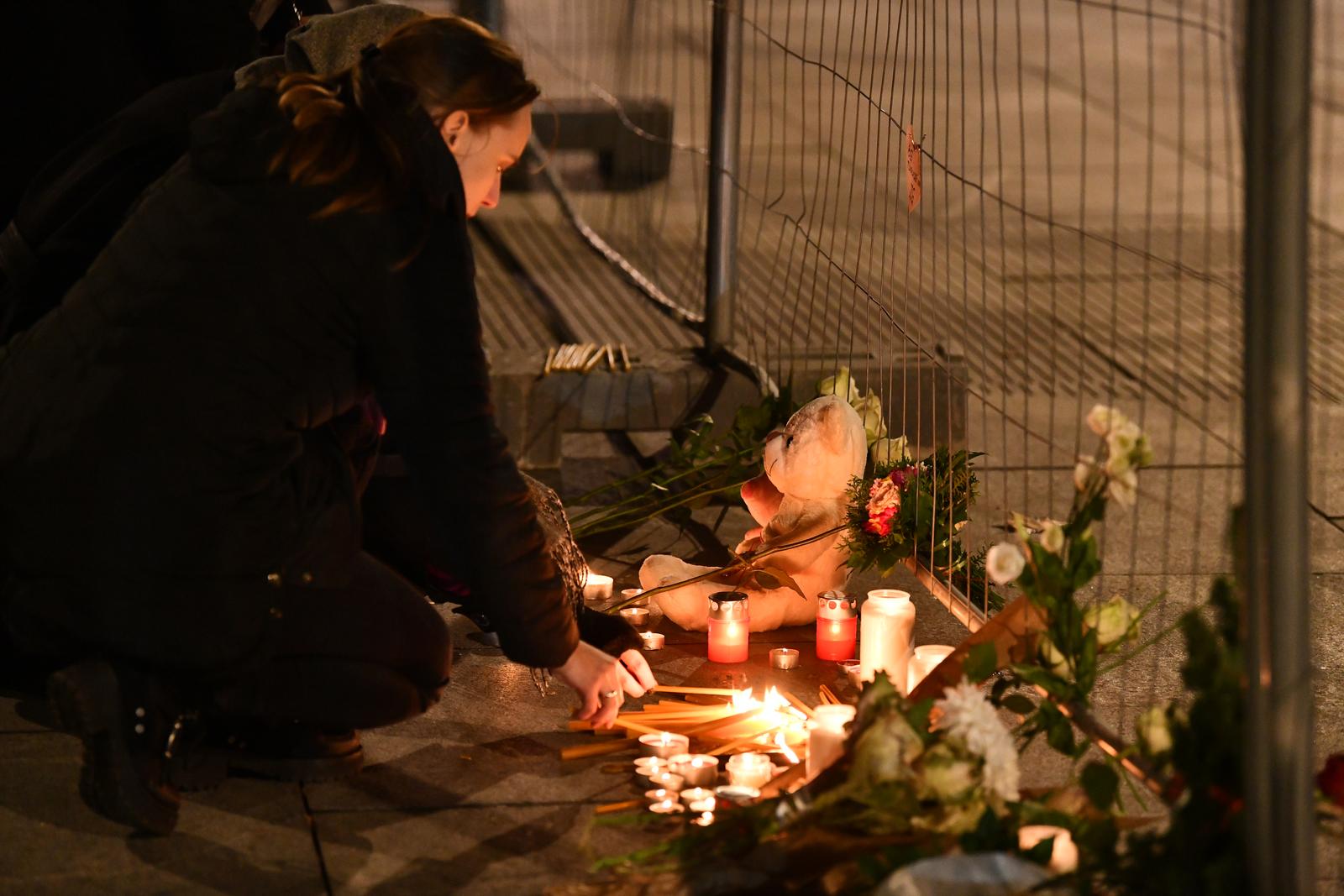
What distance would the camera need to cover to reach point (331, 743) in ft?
8.84

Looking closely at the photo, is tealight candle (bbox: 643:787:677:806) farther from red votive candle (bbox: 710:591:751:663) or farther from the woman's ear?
the woman's ear

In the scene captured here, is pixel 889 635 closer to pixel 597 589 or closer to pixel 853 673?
pixel 853 673

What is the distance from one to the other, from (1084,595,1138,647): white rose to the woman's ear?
3.83ft

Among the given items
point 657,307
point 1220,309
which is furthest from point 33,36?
point 1220,309

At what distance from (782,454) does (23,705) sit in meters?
1.51

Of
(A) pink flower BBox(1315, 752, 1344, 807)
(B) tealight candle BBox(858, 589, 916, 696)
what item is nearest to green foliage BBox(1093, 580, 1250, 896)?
(A) pink flower BBox(1315, 752, 1344, 807)

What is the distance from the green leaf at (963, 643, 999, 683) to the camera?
88.6 inches

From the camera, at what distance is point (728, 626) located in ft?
10.5

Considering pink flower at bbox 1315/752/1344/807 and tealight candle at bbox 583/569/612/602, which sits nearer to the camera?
pink flower at bbox 1315/752/1344/807

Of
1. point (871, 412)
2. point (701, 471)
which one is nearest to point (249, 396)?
point (871, 412)

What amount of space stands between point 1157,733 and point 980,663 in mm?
299

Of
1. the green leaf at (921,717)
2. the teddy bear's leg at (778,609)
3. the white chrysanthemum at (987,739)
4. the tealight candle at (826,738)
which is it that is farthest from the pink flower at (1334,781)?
the teddy bear's leg at (778,609)

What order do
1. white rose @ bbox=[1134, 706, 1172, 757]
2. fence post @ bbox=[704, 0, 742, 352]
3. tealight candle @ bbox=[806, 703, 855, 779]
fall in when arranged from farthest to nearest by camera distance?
fence post @ bbox=[704, 0, 742, 352], tealight candle @ bbox=[806, 703, 855, 779], white rose @ bbox=[1134, 706, 1172, 757]

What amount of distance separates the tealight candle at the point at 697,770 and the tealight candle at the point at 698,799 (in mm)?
37
